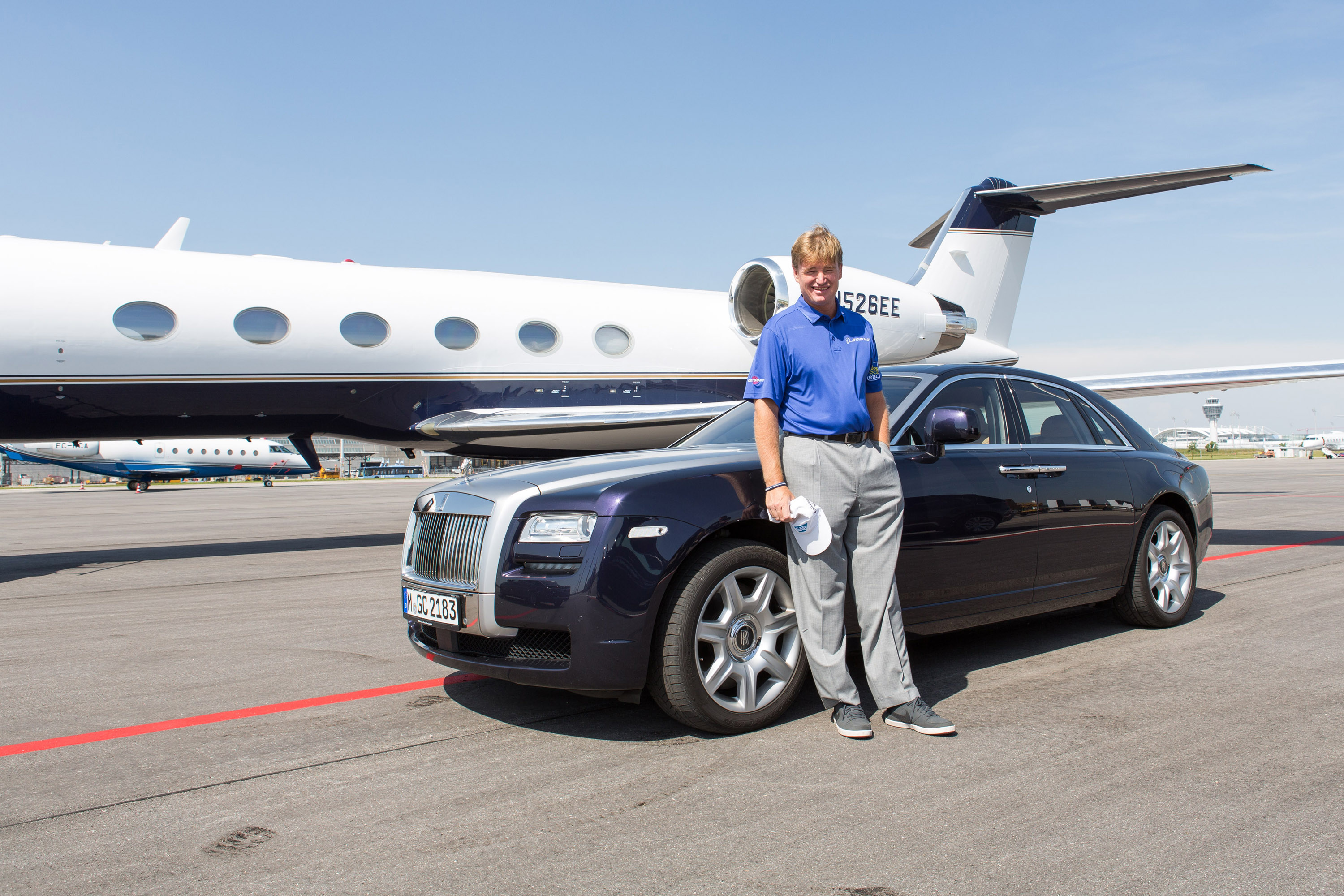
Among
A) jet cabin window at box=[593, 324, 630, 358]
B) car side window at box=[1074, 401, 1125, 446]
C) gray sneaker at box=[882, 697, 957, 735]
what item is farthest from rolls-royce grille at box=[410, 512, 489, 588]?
jet cabin window at box=[593, 324, 630, 358]

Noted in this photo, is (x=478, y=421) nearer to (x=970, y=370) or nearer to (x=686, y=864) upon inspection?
(x=970, y=370)

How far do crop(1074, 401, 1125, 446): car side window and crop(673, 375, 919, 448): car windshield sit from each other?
1470mm

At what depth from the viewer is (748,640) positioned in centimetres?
382

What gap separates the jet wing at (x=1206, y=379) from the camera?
37.4ft

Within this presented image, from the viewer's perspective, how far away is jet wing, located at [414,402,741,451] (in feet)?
41.7

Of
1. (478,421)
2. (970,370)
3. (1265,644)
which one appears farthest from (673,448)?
(478,421)

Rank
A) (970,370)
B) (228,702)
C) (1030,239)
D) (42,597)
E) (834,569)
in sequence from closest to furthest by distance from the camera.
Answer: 1. (834,569)
2. (228,702)
3. (970,370)
4. (42,597)
5. (1030,239)

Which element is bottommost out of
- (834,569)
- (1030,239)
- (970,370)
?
(834,569)

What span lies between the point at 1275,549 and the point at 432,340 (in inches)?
410

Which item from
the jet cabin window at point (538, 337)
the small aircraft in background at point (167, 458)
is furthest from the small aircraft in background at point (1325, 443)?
the jet cabin window at point (538, 337)

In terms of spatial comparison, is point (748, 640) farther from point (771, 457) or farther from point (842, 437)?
point (842, 437)

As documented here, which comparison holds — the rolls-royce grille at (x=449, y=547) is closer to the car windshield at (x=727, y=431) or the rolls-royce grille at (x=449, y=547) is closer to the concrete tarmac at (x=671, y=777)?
the concrete tarmac at (x=671, y=777)

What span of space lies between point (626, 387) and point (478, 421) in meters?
2.64

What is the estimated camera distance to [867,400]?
13.0ft
